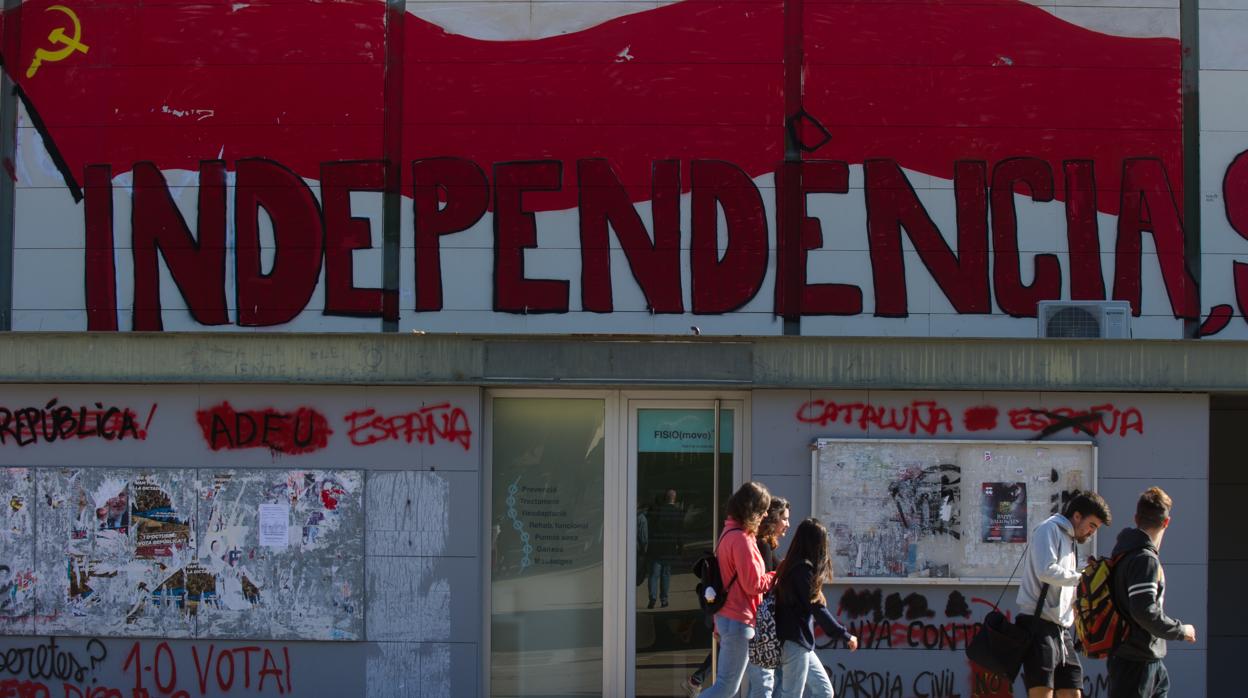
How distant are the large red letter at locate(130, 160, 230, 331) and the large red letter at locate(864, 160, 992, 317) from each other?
15.8 feet

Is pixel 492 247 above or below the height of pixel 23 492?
above

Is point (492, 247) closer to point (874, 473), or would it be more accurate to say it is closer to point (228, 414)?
point (228, 414)

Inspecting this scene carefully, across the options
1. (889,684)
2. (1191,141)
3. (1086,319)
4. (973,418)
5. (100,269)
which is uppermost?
(1191,141)

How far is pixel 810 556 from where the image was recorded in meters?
6.65

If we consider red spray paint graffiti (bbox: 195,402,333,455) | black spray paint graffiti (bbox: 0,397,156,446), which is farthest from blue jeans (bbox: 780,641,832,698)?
black spray paint graffiti (bbox: 0,397,156,446)

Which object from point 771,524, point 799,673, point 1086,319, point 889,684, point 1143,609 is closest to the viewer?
point 1143,609

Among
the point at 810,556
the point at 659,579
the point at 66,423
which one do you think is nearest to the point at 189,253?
the point at 66,423

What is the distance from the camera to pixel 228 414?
878 centimetres

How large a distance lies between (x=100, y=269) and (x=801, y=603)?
5821mm

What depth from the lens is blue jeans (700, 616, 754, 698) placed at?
688cm

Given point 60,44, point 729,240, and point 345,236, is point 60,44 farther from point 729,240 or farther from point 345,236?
point 729,240

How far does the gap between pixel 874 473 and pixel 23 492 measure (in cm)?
605

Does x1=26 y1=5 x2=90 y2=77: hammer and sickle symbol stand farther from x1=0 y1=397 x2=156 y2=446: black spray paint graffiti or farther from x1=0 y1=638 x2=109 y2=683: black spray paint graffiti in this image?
x1=0 y1=638 x2=109 y2=683: black spray paint graffiti

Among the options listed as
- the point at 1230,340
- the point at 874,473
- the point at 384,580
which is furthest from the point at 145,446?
the point at 1230,340
